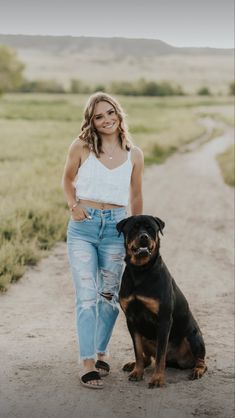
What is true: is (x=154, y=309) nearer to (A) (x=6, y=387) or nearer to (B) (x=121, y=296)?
(B) (x=121, y=296)

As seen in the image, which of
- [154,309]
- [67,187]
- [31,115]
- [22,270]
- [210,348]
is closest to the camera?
[154,309]

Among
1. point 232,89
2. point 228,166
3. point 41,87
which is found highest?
point 232,89

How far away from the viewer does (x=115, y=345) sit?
21.0ft

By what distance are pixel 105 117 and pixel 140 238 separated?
0.94m

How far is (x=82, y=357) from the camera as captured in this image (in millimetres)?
5223

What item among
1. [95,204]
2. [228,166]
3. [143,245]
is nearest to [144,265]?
[143,245]

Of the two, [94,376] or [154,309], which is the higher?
[154,309]

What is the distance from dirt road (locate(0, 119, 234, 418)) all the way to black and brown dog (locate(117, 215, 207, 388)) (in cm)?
29

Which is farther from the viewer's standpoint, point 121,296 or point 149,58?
point 149,58

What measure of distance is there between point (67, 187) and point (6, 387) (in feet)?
4.81

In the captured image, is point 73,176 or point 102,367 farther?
point 102,367

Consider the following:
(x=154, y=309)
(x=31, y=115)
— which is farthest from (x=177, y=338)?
(x=31, y=115)

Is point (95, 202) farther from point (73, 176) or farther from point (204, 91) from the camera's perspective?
point (204, 91)

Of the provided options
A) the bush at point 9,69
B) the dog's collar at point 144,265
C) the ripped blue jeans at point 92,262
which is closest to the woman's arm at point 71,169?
the ripped blue jeans at point 92,262
